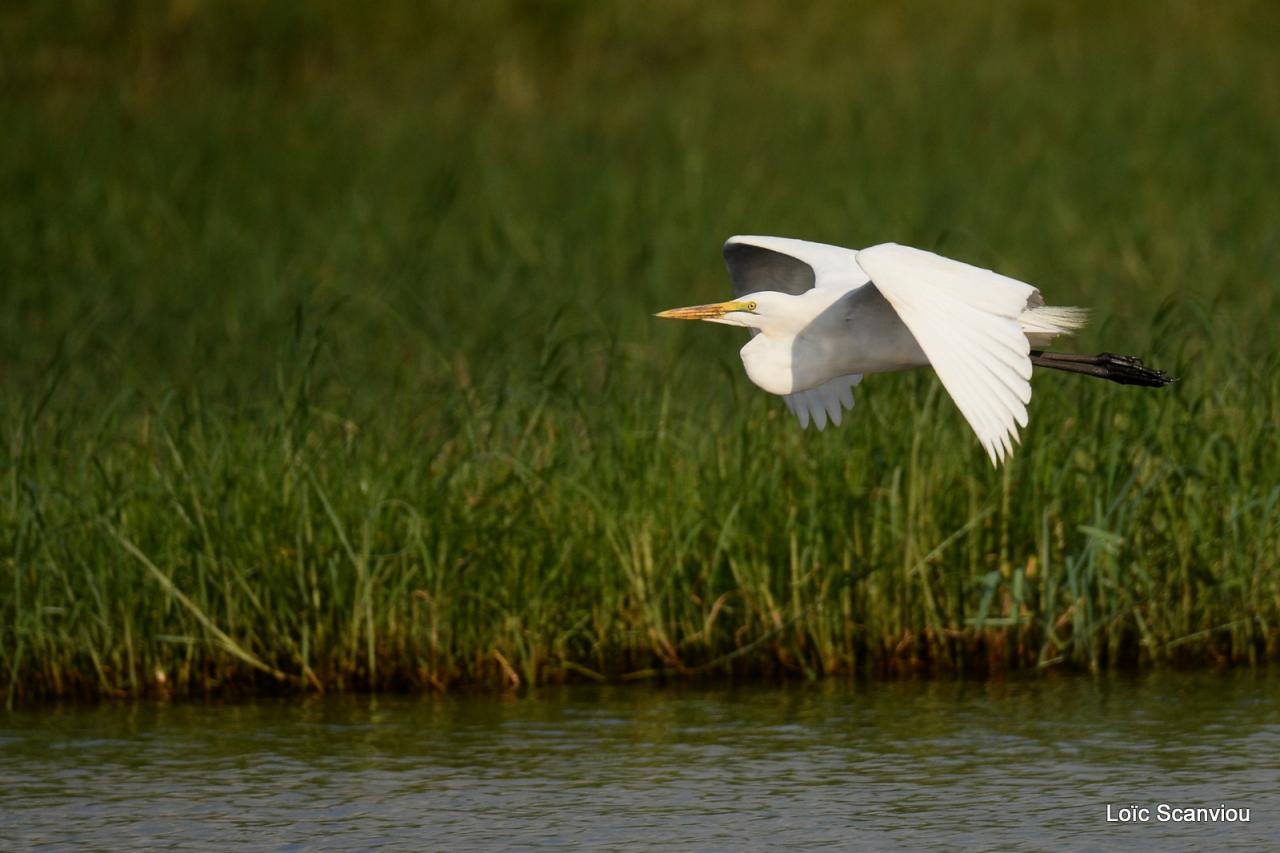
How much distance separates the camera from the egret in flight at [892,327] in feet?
15.1

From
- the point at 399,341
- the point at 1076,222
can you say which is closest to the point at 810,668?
the point at 399,341

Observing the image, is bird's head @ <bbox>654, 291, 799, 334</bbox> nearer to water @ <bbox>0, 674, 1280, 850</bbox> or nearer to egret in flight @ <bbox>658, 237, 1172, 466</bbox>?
egret in flight @ <bbox>658, 237, 1172, 466</bbox>

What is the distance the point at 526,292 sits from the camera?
394 inches

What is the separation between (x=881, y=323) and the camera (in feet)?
17.5

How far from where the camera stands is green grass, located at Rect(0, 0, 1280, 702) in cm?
605

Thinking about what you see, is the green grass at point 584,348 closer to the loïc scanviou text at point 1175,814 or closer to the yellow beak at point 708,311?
the yellow beak at point 708,311

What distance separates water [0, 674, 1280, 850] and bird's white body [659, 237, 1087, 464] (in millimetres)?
819

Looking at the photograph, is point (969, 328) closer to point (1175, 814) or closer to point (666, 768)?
point (1175, 814)

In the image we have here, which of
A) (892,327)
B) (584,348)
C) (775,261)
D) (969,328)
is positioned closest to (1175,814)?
(969,328)

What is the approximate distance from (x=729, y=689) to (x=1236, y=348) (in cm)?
202

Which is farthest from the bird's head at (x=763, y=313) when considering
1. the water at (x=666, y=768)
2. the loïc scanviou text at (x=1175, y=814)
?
the loïc scanviou text at (x=1175, y=814)

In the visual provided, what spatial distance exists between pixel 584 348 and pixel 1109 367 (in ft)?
12.9

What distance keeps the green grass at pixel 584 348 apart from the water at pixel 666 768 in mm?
230

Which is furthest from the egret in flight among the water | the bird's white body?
the water
